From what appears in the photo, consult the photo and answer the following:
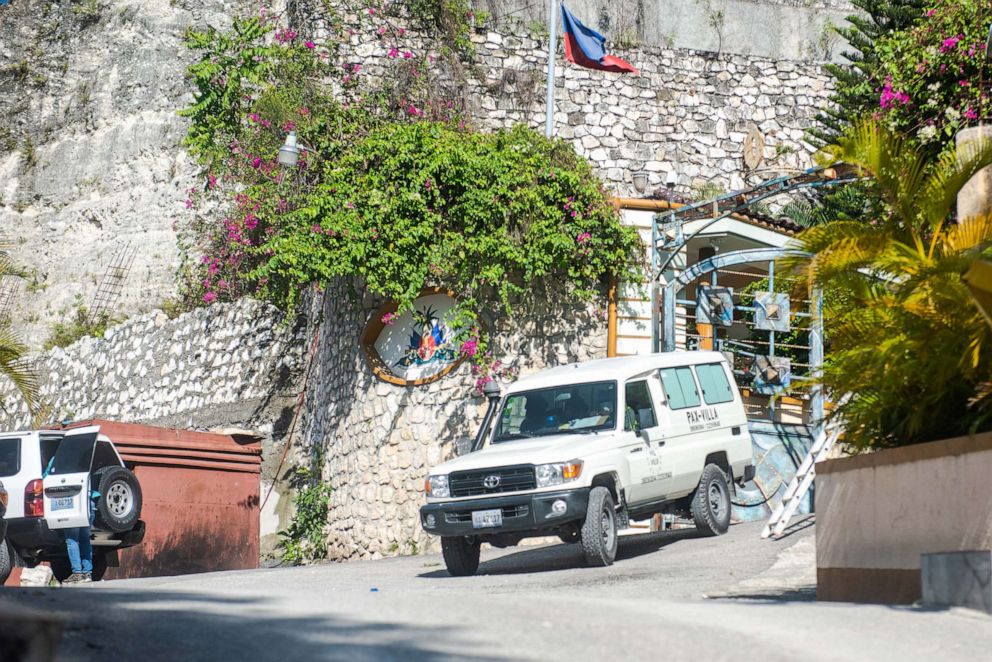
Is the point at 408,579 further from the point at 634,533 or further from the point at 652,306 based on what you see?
the point at 652,306

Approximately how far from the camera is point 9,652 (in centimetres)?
479

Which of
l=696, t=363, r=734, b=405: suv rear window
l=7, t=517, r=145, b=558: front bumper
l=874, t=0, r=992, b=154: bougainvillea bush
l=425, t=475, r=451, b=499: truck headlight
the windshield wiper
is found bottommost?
l=7, t=517, r=145, b=558: front bumper

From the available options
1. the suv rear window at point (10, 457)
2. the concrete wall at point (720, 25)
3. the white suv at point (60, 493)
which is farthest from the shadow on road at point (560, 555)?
the concrete wall at point (720, 25)

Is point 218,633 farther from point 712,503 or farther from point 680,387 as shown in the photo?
point 712,503

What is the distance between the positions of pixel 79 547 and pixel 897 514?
9110 millimetres

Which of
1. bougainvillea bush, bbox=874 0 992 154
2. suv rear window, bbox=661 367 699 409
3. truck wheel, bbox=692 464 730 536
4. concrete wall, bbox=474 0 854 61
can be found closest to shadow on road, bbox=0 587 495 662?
suv rear window, bbox=661 367 699 409

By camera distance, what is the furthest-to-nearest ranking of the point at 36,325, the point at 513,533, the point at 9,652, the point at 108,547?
the point at 36,325 < the point at 108,547 < the point at 513,533 < the point at 9,652

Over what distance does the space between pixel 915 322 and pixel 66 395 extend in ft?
73.0

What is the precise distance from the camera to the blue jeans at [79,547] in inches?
552

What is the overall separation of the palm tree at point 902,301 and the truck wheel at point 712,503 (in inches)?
186

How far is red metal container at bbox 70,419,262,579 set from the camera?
619 inches

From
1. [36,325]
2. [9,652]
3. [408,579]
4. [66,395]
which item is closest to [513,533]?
[408,579]

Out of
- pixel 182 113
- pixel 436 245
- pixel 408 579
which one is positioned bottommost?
pixel 408 579

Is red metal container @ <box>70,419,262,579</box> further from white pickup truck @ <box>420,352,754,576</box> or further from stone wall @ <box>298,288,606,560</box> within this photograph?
white pickup truck @ <box>420,352,754,576</box>
